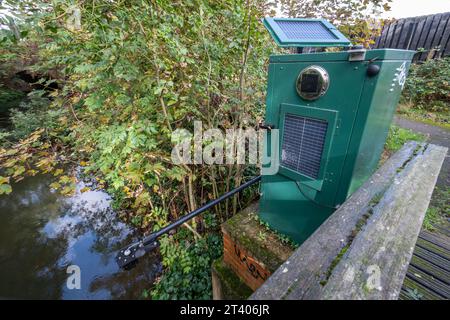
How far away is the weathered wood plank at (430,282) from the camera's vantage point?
123 centimetres

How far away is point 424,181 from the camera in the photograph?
4.71 feet

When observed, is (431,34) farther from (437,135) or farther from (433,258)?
(433,258)

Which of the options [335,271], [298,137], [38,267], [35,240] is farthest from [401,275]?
[35,240]

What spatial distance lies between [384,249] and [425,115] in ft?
19.2

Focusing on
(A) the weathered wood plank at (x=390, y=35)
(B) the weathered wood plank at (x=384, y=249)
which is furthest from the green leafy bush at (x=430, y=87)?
(B) the weathered wood plank at (x=384, y=249)

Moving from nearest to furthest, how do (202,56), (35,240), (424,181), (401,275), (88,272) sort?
(401,275) → (424,181) → (202,56) → (88,272) → (35,240)

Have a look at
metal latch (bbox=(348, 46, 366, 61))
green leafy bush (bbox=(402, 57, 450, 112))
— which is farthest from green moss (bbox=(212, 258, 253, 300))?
green leafy bush (bbox=(402, 57, 450, 112))

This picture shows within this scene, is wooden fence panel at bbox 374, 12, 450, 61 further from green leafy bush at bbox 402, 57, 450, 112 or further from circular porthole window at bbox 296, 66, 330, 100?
circular porthole window at bbox 296, 66, 330, 100

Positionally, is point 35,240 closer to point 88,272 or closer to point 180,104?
point 88,272

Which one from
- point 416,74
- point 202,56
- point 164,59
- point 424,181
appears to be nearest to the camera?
point 424,181

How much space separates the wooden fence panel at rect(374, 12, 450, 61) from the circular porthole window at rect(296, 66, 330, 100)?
19.3 ft

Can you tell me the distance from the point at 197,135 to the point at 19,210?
4788mm

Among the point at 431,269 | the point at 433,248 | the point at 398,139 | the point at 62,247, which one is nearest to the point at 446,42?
the point at 398,139

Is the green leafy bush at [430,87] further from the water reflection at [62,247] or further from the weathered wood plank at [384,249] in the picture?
the water reflection at [62,247]
